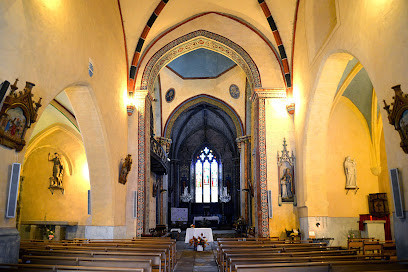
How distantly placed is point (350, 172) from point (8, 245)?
34.3ft

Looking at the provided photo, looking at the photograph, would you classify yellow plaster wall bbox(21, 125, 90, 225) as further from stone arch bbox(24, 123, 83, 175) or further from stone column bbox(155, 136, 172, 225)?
stone column bbox(155, 136, 172, 225)

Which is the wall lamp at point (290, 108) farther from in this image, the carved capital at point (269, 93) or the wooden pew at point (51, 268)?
the wooden pew at point (51, 268)

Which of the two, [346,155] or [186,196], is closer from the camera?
[346,155]

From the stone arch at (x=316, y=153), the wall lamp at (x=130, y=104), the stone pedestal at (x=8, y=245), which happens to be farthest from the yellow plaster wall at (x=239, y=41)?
the stone pedestal at (x=8, y=245)

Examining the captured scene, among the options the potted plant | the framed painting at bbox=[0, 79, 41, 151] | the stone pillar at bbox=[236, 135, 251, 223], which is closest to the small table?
the potted plant

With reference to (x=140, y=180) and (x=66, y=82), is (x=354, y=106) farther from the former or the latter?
(x=66, y=82)

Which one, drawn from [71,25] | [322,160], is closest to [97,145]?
→ [71,25]

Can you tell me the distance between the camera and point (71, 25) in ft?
28.1

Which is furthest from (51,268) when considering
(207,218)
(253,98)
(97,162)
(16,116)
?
(207,218)

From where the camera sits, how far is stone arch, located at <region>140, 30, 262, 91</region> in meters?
14.1

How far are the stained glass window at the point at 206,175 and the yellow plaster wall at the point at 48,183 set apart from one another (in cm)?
1531

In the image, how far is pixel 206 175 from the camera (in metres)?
30.2

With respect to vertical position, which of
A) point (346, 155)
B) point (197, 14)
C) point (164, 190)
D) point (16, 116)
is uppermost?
point (197, 14)

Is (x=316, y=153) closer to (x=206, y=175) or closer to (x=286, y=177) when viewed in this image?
(x=286, y=177)
